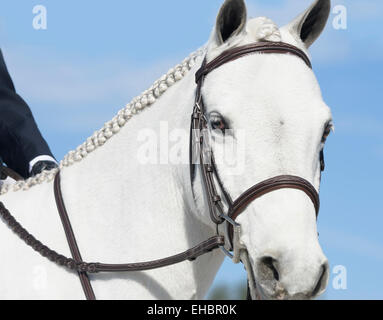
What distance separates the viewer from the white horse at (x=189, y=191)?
3898 mm

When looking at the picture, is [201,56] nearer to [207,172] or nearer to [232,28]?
[232,28]

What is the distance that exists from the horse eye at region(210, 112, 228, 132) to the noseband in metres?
0.10

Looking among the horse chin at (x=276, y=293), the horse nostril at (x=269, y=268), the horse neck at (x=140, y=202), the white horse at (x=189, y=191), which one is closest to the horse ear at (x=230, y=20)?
the white horse at (x=189, y=191)

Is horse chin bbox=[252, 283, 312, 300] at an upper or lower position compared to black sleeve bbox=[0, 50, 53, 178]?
lower

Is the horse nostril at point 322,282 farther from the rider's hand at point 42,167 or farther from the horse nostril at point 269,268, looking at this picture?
the rider's hand at point 42,167

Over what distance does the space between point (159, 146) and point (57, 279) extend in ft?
3.96

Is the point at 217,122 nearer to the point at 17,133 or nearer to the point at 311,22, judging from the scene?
the point at 311,22

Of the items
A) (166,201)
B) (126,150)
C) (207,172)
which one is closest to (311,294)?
(207,172)

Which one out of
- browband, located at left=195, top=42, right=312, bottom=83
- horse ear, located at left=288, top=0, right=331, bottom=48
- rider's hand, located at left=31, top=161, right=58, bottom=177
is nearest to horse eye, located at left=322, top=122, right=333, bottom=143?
browband, located at left=195, top=42, right=312, bottom=83

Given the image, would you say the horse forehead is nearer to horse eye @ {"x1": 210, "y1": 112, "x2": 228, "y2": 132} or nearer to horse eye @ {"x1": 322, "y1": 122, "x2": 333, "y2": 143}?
horse eye @ {"x1": 210, "y1": 112, "x2": 228, "y2": 132}

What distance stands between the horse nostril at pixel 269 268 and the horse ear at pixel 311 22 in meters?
1.77

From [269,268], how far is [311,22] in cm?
197

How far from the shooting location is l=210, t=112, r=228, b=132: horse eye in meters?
4.19
